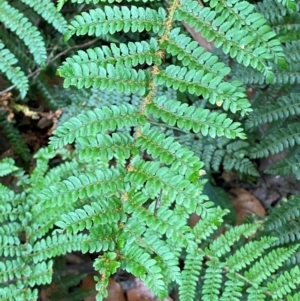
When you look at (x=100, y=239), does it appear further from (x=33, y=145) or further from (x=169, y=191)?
(x=33, y=145)

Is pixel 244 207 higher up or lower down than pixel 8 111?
lower down

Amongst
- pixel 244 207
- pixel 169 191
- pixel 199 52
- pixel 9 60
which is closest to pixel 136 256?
pixel 169 191

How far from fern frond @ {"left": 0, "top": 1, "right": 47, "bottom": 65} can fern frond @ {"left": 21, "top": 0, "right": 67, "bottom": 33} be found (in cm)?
9

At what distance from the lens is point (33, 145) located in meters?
3.36

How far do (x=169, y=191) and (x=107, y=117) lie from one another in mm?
356

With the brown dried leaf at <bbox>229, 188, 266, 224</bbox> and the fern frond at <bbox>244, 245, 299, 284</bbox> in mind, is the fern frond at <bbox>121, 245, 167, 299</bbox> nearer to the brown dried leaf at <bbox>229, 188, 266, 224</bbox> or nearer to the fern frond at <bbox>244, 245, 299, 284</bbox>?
the fern frond at <bbox>244, 245, 299, 284</bbox>

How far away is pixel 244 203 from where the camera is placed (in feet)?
10.9

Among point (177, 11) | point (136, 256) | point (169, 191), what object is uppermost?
point (177, 11)

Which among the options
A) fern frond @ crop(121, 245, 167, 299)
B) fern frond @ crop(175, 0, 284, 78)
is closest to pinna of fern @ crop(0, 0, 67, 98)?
fern frond @ crop(175, 0, 284, 78)

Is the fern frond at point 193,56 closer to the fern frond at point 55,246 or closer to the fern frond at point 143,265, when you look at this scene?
the fern frond at point 143,265

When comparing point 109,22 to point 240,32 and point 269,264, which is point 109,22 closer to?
point 240,32

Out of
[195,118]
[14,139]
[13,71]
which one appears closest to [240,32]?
[195,118]

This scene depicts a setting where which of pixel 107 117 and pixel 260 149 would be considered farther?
pixel 260 149

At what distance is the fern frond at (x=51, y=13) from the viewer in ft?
8.54
